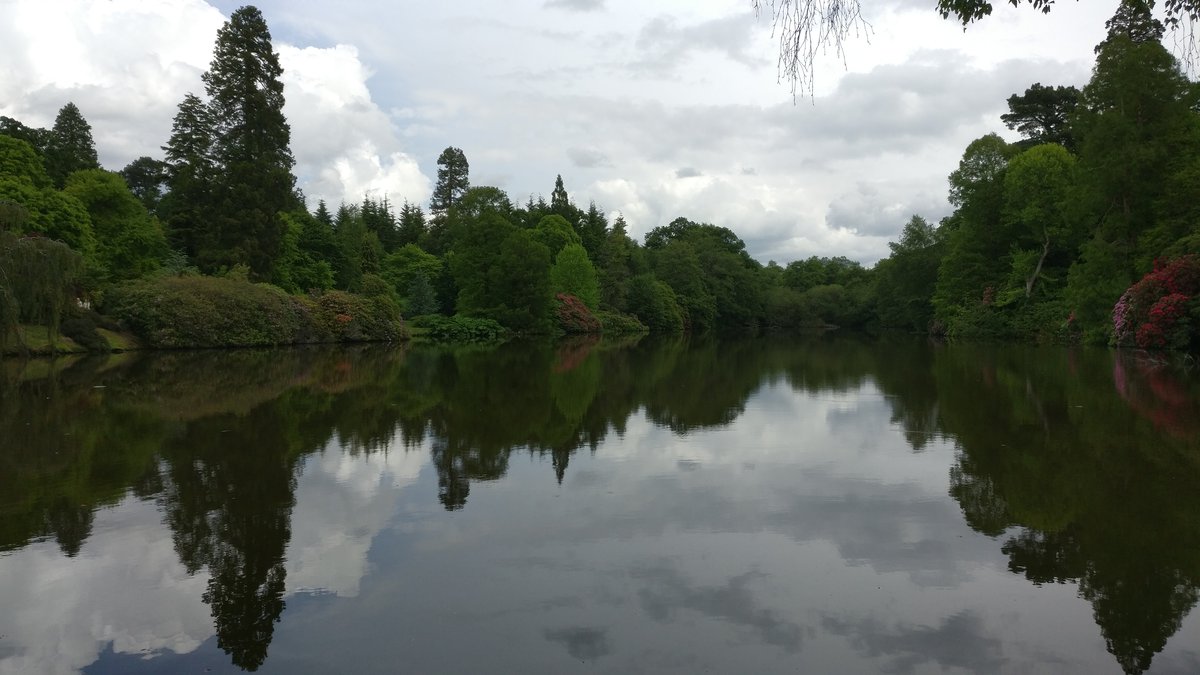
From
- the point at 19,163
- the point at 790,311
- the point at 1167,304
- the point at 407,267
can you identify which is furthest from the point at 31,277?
the point at 790,311

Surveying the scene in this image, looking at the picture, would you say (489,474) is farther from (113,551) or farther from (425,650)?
(425,650)

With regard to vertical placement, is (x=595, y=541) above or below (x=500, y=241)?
below

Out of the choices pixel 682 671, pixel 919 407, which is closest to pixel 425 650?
pixel 682 671

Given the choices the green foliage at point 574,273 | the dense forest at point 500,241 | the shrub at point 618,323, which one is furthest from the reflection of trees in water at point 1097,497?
the shrub at point 618,323

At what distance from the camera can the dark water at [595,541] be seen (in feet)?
13.6

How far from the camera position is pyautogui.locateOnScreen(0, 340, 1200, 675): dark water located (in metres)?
4.13

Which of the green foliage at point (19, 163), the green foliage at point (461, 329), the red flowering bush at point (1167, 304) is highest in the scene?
the green foliage at point (19, 163)

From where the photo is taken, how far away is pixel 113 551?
5.58 m

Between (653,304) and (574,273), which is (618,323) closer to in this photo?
(574,273)

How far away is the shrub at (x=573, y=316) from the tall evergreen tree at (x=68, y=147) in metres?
30.5

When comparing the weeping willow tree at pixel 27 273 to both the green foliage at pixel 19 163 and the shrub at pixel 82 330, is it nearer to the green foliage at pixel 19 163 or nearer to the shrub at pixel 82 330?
the shrub at pixel 82 330

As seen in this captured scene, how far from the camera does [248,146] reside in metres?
39.3

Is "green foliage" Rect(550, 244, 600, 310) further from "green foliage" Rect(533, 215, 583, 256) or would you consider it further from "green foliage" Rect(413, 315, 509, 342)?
"green foliage" Rect(413, 315, 509, 342)

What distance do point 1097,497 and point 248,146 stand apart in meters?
40.9
